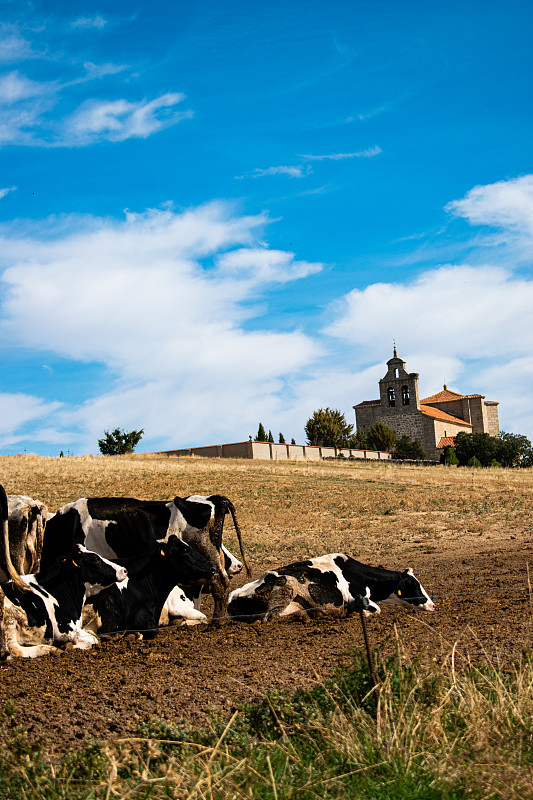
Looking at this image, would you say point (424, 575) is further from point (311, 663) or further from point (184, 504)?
point (311, 663)

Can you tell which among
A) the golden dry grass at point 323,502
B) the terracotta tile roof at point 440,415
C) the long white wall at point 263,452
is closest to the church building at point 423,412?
the terracotta tile roof at point 440,415

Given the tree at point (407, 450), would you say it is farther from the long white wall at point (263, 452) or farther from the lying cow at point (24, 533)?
the lying cow at point (24, 533)

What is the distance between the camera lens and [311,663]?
227 inches

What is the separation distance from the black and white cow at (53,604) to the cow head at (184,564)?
614mm

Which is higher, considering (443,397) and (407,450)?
(443,397)

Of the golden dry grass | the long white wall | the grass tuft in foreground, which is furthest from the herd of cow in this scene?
the long white wall

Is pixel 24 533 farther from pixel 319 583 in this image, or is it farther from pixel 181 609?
pixel 319 583

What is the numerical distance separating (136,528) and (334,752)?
17.1 feet

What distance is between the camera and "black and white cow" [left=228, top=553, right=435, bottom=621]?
26.0ft

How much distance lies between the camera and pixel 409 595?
8117 millimetres

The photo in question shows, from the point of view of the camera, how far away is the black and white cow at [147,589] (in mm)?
7450

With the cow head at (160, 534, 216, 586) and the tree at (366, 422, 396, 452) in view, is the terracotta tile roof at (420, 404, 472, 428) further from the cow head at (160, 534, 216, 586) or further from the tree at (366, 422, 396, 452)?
the cow head at (160, 534, 216, 586)

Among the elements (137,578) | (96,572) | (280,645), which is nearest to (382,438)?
(137,578)

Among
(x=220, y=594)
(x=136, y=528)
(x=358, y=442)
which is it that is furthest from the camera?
(x=358, y=442)
